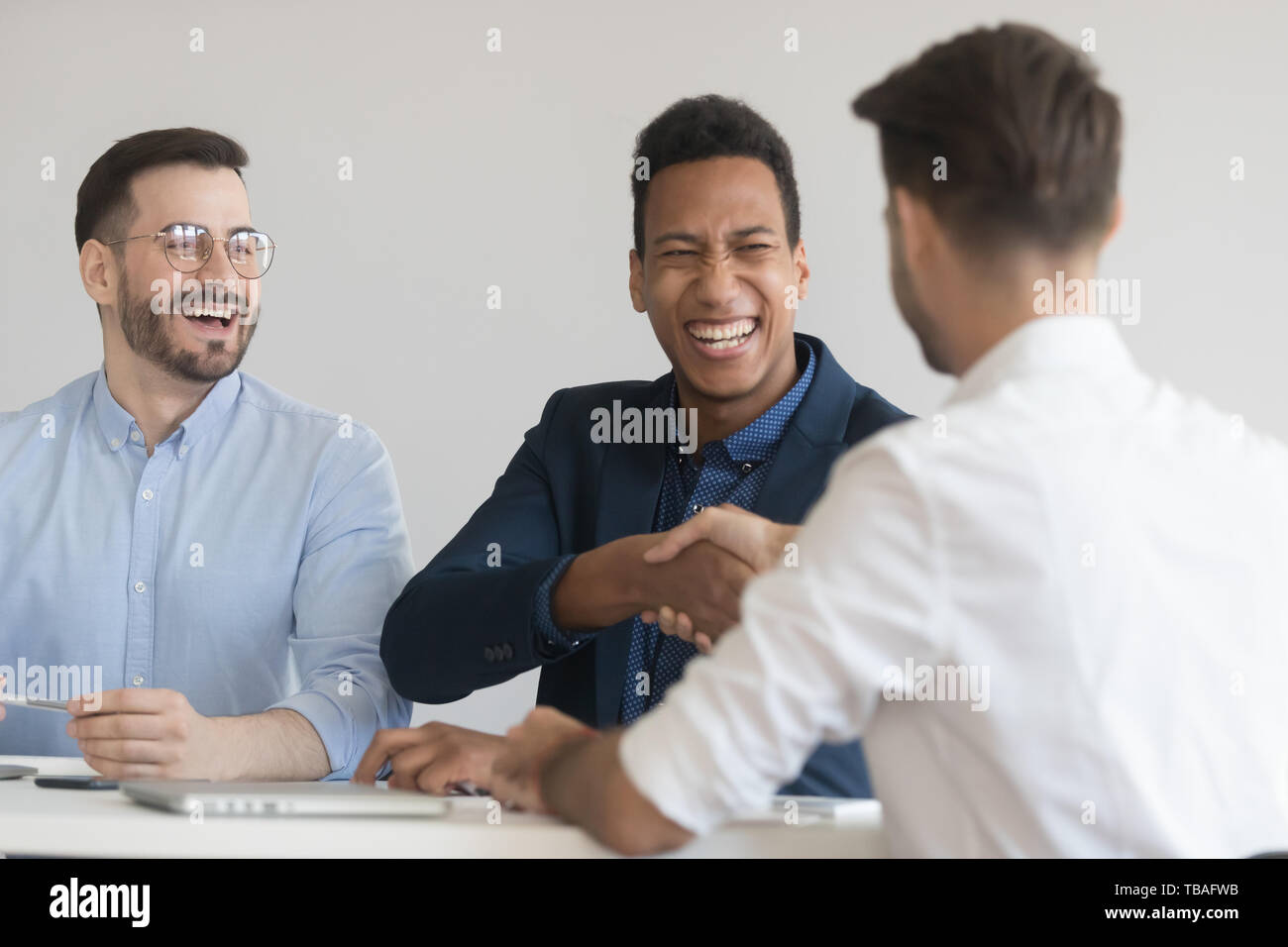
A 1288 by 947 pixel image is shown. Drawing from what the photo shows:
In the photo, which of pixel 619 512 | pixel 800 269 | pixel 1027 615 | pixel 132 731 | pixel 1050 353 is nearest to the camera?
pixel 1027 615

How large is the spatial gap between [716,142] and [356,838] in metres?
1.44

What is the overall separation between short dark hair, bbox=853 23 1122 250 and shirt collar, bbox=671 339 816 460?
37.9 inches

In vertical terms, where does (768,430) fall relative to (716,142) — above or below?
below

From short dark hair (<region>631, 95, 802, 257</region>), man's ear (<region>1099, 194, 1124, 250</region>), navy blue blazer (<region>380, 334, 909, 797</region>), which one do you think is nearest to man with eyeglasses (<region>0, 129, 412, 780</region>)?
navy blue blazer (<region>380, 334, 909, 797</region>)

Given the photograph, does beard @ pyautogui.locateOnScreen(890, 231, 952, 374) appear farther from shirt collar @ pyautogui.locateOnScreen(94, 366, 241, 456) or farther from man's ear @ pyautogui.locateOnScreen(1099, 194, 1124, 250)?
shirt collar @ pyautogui.locateOnScreen(94, 366, 241, 456)

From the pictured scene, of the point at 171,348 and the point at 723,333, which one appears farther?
the point at 171,348

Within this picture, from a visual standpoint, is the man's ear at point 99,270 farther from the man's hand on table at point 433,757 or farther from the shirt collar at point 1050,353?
the shirt collar at point 1050,353

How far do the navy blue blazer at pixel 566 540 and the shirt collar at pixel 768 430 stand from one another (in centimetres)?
4

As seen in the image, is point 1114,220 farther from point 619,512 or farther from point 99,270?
point 99,270

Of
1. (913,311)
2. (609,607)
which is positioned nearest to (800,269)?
(609,607)

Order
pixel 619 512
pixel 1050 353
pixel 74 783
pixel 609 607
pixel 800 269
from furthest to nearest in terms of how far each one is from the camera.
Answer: pixel 800 269, pixel 619 512, pixel 609 607, pixel 74 783, pixel 1050 353

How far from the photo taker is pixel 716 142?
2178 millimetres

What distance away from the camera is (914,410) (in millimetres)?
3689
